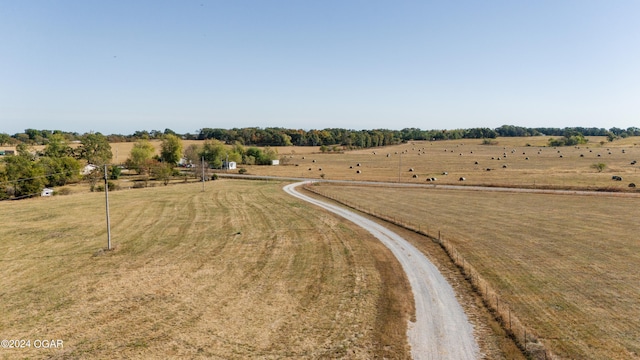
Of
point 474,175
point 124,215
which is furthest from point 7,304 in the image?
point 474,175

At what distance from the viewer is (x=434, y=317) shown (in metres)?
21.5

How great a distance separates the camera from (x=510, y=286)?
26.2m

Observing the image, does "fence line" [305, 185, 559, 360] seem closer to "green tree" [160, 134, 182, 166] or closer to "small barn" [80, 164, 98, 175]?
"small barn" [80, 164, 98, 175]

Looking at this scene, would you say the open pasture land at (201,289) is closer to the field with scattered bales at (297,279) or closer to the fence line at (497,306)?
the field with scattered bales at (297,279)

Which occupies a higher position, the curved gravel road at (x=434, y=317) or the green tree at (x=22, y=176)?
the green tree at (x=22, y=176)

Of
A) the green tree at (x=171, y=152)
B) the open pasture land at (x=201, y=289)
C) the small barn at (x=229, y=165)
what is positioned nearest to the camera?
the open pasture land at (x=201, y=289)

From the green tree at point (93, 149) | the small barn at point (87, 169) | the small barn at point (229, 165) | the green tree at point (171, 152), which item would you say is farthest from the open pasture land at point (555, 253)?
the green tree at point (93, 149)

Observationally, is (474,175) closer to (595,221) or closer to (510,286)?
(595,221)

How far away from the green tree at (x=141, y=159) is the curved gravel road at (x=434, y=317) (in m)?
97.4

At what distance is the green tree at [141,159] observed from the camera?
11069 cm

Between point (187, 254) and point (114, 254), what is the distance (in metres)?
6.93

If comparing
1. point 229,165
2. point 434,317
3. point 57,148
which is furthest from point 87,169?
point 434,317

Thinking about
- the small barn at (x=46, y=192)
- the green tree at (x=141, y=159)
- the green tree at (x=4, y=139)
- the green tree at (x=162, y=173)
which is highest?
the green tree at (x=4, y=139)

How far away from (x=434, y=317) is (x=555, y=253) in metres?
19.5
